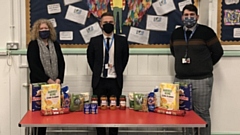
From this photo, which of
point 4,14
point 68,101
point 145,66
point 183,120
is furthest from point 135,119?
point 4,14

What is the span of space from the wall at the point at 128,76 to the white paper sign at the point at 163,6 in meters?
0.36

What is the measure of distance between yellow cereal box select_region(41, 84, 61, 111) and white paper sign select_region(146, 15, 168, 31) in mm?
1610

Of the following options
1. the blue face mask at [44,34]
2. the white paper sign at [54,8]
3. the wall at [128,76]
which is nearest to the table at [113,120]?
the blue face mask at [44,34]

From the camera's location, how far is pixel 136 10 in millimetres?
3771

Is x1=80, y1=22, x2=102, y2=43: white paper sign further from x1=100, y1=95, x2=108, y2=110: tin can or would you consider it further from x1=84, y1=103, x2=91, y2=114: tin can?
x1=84, y1=103, x2=91, y2=114: tin can

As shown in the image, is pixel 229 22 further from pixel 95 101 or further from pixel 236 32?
pixel 95 101

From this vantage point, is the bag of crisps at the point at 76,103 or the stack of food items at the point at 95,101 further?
the bag of crisps at the point at 76,103

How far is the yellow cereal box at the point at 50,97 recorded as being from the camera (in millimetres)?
2559

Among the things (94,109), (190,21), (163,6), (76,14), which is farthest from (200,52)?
(76,14)

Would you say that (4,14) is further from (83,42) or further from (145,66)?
(145,66)

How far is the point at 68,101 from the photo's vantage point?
2656mm

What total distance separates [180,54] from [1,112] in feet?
7.14

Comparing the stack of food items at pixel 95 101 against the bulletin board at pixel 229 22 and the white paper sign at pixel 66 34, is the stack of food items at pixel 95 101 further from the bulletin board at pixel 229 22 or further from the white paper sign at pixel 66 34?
the bulletin board at pixel 229 22

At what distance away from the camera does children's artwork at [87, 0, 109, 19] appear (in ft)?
12.3
